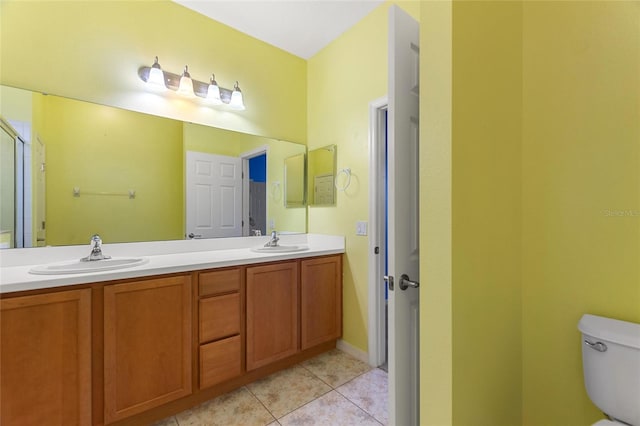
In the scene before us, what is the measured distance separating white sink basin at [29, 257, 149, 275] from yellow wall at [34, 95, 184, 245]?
0.21m

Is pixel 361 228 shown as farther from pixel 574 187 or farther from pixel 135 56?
pixel 135 56

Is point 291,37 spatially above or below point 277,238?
above

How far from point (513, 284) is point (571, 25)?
110 cm

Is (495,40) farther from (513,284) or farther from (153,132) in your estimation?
(153,132)

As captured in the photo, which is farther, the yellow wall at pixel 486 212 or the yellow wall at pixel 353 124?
the yellow wall at pixel 353 124

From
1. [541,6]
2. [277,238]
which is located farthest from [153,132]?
[541,6]

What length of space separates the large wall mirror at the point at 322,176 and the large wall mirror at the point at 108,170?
596mm

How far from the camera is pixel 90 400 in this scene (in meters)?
1.29

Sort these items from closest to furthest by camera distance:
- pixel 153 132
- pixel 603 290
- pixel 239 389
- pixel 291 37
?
pixel 603 290 < pixel 239 389 < pixel 153 132 < pixel 291 37

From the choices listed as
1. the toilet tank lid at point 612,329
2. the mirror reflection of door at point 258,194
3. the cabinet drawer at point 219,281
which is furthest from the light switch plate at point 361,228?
the toilet tank lid at point 612,329

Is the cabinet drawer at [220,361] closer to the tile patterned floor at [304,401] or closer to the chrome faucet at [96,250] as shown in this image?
the tile patterned floor at [304,401]

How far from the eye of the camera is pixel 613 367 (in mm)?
920

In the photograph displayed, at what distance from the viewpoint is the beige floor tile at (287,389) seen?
167 centimetres

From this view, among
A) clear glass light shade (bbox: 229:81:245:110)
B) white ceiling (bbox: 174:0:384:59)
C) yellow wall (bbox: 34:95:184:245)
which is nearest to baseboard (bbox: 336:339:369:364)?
yellow wall (bbox: 34:95:184:245)
